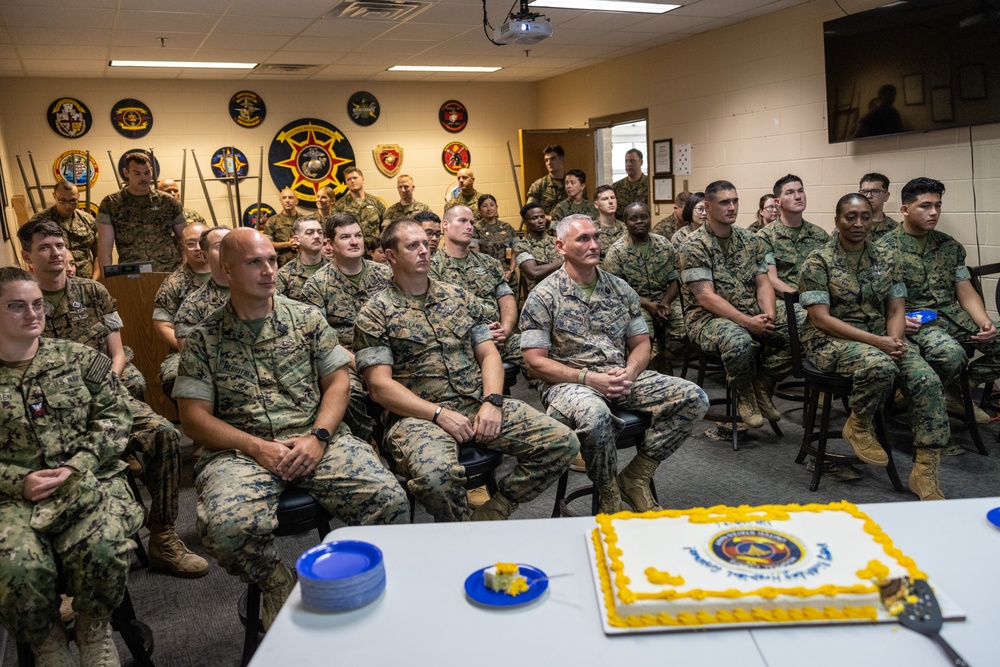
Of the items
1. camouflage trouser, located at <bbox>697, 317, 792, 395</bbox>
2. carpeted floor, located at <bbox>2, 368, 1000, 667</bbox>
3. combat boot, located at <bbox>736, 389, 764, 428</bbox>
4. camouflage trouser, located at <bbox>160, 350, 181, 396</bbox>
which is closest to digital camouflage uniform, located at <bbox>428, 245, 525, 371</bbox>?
carpeted floor, located at <bbox>2, 368, 1000, 667</bbox>

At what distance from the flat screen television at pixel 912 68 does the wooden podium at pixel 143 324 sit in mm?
4784

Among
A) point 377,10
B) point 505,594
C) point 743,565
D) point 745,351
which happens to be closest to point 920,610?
point 743,565

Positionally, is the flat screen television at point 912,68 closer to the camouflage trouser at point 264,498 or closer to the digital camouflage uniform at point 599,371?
the digital camouflage uniform at point 599,371

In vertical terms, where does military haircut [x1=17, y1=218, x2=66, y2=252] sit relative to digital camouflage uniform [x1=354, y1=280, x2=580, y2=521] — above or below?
above

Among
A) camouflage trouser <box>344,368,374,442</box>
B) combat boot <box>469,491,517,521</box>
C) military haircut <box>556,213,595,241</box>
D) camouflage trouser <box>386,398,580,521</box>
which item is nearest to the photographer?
camouflage trouser <box>386,398,580,521</box>

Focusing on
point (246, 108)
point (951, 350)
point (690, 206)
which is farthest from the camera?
point (246, 108)

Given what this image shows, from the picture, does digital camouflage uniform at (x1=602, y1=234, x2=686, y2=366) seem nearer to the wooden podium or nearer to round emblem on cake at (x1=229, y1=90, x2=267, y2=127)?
the wooden podium

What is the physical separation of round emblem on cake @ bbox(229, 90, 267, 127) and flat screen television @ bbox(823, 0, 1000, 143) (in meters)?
5.75

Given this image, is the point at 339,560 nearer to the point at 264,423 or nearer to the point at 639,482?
the point at 264,423

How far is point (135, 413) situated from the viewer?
2740 millimetres

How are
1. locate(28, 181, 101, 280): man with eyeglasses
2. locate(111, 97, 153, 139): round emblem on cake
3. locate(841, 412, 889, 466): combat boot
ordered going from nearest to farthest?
locate(841, 412, 889, 466): combat boot
locate(28, 181, 101, 280): man with eyeglasses
locate(111, 97, 153, 139): round emblem on cake

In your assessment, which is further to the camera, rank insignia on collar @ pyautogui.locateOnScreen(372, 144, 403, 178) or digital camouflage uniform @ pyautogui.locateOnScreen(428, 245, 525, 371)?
rank insignia on collar @ pyautogui.locateOnScreen(372, 144, 403, 178)

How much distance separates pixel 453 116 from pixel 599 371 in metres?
6.90

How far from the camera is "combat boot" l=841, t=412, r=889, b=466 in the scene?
10.9 feet
